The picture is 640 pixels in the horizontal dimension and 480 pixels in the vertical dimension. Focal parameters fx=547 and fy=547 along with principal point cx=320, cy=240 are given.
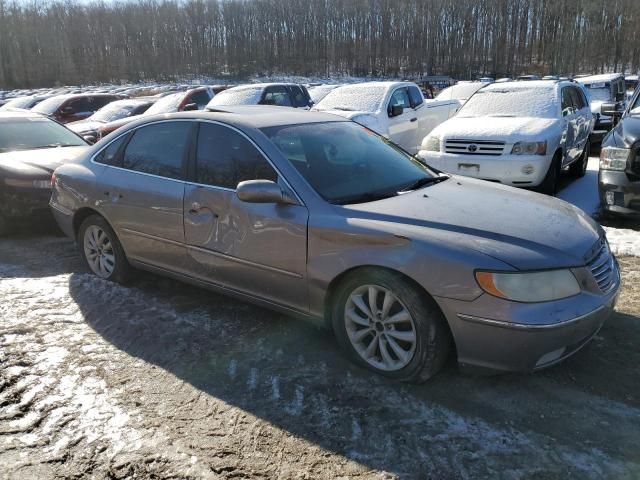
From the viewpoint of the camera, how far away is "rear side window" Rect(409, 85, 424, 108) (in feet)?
40.9

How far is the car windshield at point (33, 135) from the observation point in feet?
25.0

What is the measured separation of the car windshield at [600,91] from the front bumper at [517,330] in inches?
615

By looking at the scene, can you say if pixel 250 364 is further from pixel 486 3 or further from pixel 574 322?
pixel 486 3

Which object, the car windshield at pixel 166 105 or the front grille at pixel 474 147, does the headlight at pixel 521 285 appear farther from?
the car windshield at pixel 166 105

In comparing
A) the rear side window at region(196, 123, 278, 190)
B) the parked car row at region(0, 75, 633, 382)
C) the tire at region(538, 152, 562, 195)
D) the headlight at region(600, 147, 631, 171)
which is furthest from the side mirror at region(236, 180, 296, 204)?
the tire at region(538, 152, 562, 195)

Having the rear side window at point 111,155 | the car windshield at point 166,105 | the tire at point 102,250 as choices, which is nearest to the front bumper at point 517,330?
the tire at point 102,250

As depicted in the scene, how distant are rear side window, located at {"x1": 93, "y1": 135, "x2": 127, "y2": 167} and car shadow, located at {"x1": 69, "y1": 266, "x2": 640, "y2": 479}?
1359 millimetres

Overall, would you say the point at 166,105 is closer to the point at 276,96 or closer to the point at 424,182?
the point at 276,96

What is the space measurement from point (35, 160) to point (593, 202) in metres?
7.64

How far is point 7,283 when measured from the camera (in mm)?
5078

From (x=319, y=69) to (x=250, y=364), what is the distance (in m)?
81.1

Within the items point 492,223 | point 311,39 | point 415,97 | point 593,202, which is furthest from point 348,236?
point 311,39

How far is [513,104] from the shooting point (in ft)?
29.2

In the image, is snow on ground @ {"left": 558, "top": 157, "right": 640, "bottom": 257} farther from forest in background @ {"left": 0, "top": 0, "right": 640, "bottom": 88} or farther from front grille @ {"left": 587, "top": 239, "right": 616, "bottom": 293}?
forest in background @ {"left": 0, "top": 0, "right": 640, "bottom": 88}
